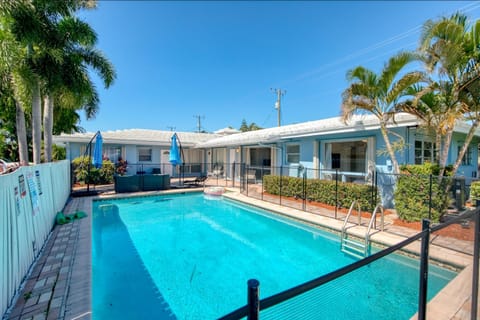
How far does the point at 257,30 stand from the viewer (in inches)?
526

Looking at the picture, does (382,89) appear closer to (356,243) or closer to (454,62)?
(454,62)

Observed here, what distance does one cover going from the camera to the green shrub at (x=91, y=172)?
13941mm

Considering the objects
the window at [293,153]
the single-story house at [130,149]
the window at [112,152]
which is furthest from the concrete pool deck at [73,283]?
the window at [112,152]

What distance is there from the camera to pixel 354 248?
564cm

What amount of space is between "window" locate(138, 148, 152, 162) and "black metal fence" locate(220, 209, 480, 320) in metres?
18.2

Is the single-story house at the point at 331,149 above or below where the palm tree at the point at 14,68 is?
below

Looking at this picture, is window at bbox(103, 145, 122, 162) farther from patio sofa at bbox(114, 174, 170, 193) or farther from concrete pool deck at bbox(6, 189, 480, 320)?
concrete pool deck at bbox(6, 189, 480, 320)

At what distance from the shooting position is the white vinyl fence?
2902 millimetres

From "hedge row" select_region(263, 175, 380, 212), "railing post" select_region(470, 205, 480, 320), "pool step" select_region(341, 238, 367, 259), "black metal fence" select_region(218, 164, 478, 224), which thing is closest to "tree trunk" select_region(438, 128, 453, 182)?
"black metal fence" select_region(218, 164, 478, 224)

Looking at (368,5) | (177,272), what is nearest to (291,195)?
(177,272)

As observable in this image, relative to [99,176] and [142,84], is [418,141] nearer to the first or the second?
[99,176]

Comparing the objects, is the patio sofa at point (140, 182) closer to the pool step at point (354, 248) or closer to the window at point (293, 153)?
the window at point (293, 153)

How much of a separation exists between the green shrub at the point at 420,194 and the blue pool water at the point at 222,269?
235cm

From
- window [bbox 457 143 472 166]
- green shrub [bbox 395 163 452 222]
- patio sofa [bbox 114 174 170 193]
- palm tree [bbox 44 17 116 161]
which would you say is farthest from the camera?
patio sofa [bbox 114 174 170 193]
